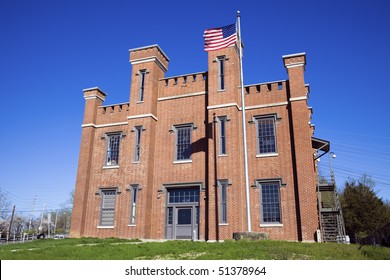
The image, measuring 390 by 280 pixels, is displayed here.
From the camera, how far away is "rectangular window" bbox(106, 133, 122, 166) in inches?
902

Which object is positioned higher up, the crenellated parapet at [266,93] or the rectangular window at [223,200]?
the crenellated parapet at [266,93]

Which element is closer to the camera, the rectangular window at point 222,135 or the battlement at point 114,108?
the rectangular window at point 222,135

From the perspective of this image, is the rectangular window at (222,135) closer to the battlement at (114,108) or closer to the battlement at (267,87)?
the battlement at (267,87)

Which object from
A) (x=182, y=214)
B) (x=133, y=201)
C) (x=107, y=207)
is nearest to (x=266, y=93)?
(x=182, y=214)

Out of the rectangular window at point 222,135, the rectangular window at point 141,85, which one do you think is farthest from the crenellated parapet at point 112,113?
the rectangular window at point 222,135

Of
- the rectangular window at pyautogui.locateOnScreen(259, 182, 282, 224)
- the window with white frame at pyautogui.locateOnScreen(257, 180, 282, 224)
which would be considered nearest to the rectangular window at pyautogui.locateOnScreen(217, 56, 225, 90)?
the window with white frame at pyautogui.locateOnScreen(257, 180, 282, 224)

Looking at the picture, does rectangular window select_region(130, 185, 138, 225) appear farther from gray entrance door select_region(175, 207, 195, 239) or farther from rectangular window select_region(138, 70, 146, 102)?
rectangular window select_region(138, 70, 146, 102)

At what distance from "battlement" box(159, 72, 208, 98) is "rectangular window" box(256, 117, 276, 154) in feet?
14.0

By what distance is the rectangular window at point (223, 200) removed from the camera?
18.4 metres

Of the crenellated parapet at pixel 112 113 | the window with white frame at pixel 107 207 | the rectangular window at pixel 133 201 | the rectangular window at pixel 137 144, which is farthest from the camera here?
the crenellated parapet at pixel 112 113

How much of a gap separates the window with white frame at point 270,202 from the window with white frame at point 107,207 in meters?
9.42

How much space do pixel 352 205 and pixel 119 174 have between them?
2889 centimetres
